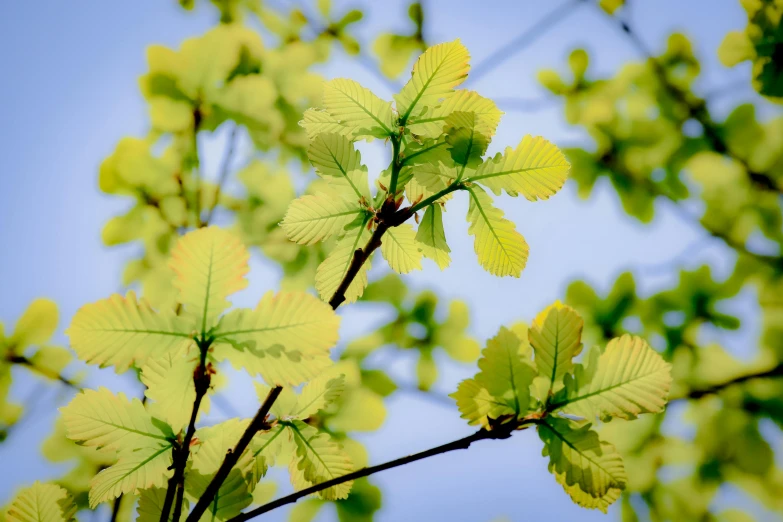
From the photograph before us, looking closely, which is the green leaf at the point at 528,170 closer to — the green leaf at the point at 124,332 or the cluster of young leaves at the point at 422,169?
the cluster of young leaves at the point at 422,169

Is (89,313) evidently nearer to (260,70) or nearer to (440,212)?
(440,212)

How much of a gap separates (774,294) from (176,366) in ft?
3.61

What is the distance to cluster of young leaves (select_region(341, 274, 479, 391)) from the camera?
3.16 ft

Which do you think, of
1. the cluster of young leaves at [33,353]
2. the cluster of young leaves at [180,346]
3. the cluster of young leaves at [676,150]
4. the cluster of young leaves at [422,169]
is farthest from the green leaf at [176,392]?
the cluster of young leaves at [676,150]

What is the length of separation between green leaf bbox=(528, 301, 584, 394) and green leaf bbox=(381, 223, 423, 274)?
0.34ft

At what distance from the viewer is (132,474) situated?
298 mm

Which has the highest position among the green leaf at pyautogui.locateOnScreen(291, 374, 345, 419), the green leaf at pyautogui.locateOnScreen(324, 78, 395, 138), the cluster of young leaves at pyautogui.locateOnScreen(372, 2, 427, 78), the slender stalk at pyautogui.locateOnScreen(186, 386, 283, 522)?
the cluster of young leaves at pyautogui.locateOnScreen(372, 2, 427, 78)

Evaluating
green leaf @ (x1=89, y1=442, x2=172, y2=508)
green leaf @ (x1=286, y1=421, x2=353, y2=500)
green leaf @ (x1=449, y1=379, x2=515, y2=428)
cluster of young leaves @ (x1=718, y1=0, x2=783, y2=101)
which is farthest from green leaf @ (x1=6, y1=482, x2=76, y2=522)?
cluster of young leaves @ (x1=718, y1=0, x2=783, y2=101)

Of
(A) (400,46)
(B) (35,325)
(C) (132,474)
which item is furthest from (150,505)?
(A) (400,46)

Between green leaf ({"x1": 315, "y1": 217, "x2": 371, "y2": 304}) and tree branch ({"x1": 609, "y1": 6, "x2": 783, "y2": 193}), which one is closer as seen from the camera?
green leaf ({"x1": 315, "y1": 217, "x2": 371, "y2": 304})

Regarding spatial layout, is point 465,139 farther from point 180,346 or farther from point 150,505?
point 150,505

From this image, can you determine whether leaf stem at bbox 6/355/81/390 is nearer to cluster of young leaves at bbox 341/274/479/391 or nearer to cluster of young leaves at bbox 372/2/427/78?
cluster of young leaves at bbox 341/274/479/391

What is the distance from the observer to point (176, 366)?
0.83 feet

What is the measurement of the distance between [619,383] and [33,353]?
815 millimetres
